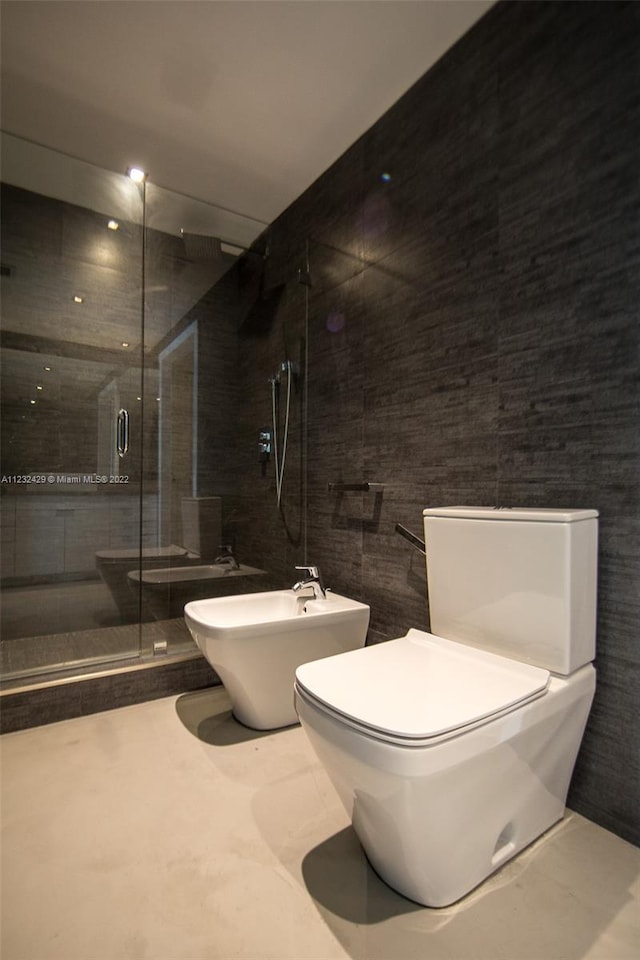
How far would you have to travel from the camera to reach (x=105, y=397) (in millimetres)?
2537

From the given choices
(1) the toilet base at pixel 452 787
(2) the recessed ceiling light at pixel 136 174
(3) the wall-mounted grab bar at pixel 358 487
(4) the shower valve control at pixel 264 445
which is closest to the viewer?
(1) the toilet base at pixel 452 787

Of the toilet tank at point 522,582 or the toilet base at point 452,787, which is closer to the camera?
the toilet base at point 452,787

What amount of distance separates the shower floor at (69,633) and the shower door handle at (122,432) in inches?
29.3

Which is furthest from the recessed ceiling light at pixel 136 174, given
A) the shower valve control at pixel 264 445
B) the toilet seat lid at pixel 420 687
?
the toilet seat lid at pixel 420 687

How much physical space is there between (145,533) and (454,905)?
1998mm

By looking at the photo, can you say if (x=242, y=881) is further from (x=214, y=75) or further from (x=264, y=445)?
(x=214, y=75)

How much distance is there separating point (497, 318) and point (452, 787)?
1315 millimetres

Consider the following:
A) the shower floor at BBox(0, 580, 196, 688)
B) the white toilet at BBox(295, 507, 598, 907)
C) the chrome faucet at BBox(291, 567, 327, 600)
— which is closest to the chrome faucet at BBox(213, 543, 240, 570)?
the shower floor at BBox(0, 580, 196, 688)

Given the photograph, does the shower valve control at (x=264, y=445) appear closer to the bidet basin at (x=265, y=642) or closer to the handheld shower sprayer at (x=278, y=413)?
the handheld shower sprayer at (x=278, y=413)

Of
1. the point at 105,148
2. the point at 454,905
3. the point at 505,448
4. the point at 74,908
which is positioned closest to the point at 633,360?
the point at 505,448

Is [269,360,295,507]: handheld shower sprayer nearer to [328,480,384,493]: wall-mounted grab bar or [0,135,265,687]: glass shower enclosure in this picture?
[0,135,265,687]: glass shower enclosure

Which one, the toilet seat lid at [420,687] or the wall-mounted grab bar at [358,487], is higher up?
the wall-mounted grab bar at [358,487]

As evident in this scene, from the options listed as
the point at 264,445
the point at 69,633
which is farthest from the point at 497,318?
the point at 69,633

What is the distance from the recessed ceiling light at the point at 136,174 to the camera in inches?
91.2
